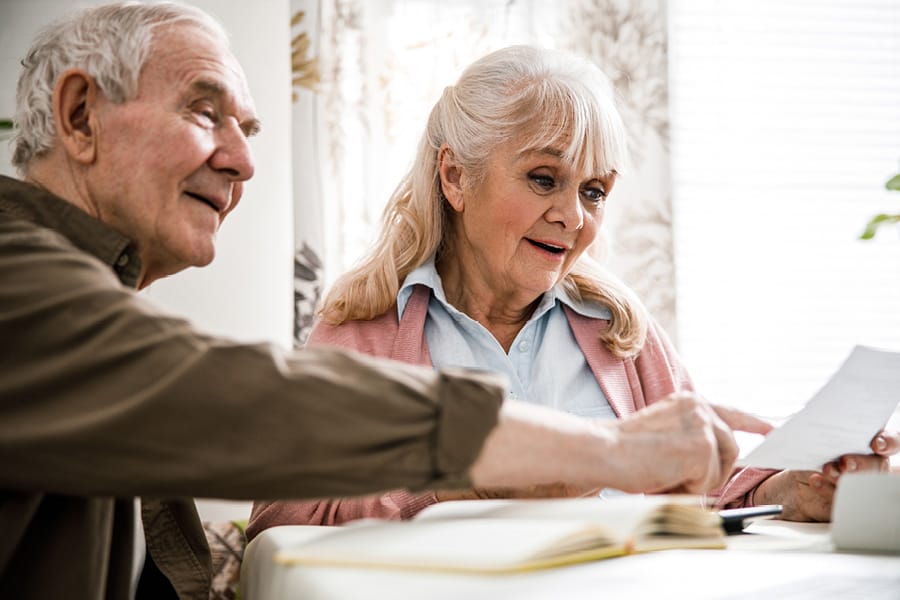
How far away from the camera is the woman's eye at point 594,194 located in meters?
1.76

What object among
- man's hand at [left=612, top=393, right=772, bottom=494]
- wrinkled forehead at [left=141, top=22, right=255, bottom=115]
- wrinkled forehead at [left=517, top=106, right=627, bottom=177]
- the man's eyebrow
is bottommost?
man's hand at [left=612, top=393, right=772, bottom=494]

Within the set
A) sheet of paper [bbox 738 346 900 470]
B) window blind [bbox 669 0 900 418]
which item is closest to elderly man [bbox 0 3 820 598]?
sheet of paper [bbox 738 346 900 470]

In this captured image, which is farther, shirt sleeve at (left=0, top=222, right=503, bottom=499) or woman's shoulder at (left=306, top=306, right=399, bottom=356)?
woman's shoulder at (left=306, top=306, right=399, bottom=356)

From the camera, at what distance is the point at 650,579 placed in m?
0.81

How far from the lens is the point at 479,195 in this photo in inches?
69.5

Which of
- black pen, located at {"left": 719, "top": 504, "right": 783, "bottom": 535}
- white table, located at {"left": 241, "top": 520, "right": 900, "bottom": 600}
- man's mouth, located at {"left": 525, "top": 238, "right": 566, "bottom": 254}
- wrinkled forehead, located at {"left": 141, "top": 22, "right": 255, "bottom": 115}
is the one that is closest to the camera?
white table, located at {"left": 241, "top": 520, "right": 900, "bottom": 600}

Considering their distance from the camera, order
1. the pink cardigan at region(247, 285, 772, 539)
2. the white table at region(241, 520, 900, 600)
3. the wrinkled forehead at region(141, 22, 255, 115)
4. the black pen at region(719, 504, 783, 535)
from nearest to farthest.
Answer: the white table at region(241, 520, 900, 600), the wrinkled forehead at region(141, 22, 255, 115), the black pen at region(719, 504, 783, 535), the pink cardigan at region(247, 285, 772, 539)

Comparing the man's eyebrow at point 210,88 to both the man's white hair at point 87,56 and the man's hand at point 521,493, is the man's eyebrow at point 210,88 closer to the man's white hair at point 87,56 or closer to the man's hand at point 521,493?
the man's white hair at point 87,56

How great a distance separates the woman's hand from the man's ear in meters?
1.15

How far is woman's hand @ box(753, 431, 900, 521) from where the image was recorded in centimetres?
140

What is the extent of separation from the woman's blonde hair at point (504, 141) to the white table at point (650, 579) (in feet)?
2.36

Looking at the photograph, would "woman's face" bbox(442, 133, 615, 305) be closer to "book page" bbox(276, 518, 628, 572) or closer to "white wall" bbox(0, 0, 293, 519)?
"white wall" bbox(0, 0, 293, 519)

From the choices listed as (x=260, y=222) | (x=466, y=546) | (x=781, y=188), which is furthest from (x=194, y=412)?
(x=781, y=188)

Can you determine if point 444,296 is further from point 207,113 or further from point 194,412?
point 194,412
